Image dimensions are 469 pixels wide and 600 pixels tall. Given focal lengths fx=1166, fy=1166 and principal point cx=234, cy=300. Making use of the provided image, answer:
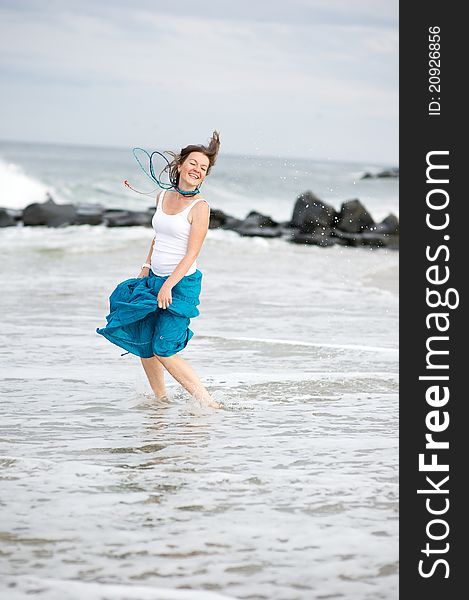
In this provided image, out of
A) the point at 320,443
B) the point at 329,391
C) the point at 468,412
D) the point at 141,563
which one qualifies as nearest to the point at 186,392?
the point at 329,391

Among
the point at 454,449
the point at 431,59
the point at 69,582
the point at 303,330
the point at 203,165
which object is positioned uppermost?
the point at 431,59

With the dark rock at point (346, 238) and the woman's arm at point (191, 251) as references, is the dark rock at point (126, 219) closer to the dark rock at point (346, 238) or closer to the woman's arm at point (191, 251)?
the dark rock at point (346, 238)

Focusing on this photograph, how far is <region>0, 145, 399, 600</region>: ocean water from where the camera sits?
14.3ft

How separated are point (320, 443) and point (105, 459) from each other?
1186mm

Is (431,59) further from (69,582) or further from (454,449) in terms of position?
(69,582)

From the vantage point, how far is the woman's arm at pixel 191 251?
6.77 meters

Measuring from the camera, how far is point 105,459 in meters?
5.86

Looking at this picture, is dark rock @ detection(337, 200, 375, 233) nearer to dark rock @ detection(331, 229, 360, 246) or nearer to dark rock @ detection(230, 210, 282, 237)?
dark rock @ detection(331, 229, 360, 246)

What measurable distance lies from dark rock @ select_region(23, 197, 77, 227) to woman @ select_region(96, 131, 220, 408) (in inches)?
876

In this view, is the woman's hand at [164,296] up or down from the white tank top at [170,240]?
down

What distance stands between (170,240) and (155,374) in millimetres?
912

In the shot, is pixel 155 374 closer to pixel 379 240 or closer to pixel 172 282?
pixel 172 282

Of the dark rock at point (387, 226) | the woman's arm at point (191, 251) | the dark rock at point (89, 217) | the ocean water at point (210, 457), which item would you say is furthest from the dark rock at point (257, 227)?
the woman's arm at point (191, 251)

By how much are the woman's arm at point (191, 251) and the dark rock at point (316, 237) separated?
1866cm
